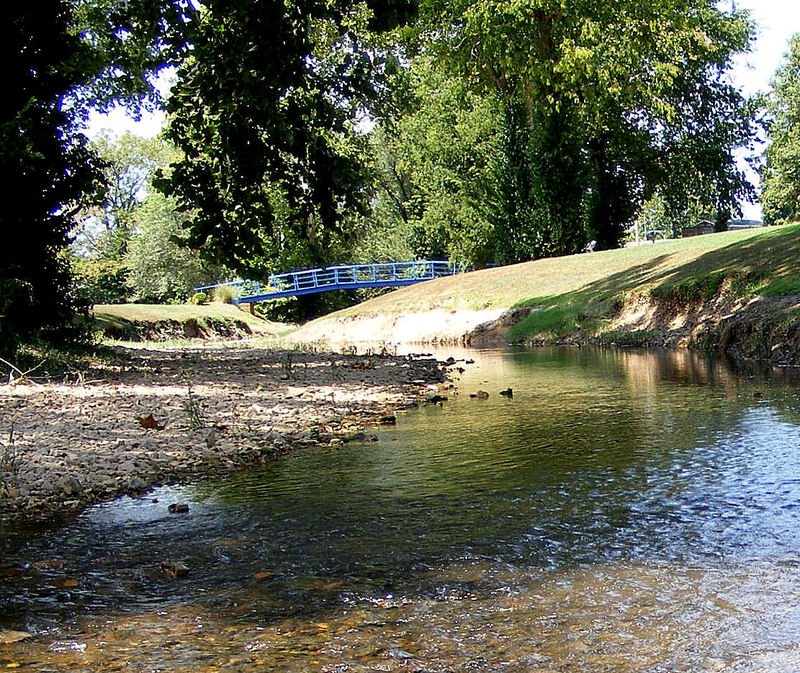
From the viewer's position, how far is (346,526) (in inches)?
212

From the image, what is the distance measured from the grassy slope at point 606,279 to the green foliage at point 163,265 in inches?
929

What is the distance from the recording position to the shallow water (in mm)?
3488

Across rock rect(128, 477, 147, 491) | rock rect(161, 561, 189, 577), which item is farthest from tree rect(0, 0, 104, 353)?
rock rect(161, 561, 189, 577)

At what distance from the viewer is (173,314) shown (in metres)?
35.2

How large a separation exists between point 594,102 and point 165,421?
25084 mm

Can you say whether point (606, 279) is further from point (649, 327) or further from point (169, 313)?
point (169, 313)

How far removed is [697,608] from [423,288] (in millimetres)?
28469

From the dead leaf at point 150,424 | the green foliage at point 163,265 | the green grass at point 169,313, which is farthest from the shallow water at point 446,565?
the green foliage at point 163,265

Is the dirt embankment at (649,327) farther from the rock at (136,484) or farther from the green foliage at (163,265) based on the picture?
the green foliage at (163,265)

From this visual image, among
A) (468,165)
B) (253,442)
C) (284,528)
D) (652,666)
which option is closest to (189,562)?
(284,528)

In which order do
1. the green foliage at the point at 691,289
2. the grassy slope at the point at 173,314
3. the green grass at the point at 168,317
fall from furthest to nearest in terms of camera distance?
the grassy slope at the point at 173,314 < the green grass at the point at 168,317 < the green foliage at the point at 691,289

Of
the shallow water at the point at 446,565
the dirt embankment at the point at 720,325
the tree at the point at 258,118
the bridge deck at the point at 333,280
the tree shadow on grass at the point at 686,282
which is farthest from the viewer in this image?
the bridge deck at the point at 333,280

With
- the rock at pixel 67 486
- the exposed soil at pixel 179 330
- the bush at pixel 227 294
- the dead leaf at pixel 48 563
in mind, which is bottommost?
the dead leaf at pixel 48 563

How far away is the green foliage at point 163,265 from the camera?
52438mm
